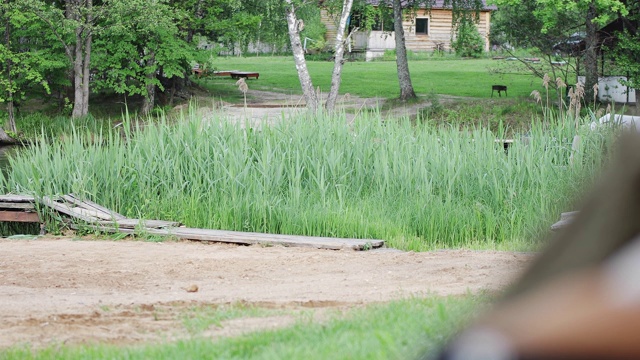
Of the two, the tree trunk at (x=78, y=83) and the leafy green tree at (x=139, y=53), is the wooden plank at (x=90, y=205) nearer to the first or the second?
the leafy green tree at (x=139, y=53)

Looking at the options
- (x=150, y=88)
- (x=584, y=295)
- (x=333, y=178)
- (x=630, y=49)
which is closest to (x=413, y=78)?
(x=150, y=88)

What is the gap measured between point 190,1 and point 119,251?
2328 centimetres

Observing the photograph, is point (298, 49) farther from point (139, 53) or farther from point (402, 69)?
point (139, 53)

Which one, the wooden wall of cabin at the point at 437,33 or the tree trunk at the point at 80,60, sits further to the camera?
the wooden wall of cabin at the point at 437,33

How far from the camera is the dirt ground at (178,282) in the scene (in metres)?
5.89

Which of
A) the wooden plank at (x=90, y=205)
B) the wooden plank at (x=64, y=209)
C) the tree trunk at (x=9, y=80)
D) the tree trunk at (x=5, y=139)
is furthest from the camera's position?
the tree trunk at (x=9, y=80)

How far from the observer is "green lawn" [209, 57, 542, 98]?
119ft

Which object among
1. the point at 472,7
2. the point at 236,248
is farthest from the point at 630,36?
the point at 236,248

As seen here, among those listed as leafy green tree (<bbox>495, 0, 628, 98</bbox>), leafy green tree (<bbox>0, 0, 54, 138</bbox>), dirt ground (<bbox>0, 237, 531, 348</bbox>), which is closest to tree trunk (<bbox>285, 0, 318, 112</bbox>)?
leafy green tree (<bbox>495, 0, 628, 98</bbox>)

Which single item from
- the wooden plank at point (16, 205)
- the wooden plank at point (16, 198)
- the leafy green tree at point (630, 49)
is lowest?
the wooden plank at point (16, 205)

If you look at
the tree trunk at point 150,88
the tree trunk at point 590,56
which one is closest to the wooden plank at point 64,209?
the tree trunk at point 150,88

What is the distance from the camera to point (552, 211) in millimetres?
10680

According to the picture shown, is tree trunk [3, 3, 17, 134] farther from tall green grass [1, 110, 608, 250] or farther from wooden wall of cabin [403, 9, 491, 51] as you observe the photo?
wooden wall of cabin [403, 9, 491, 51]

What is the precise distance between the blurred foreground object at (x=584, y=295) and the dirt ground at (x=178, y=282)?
4030mm
